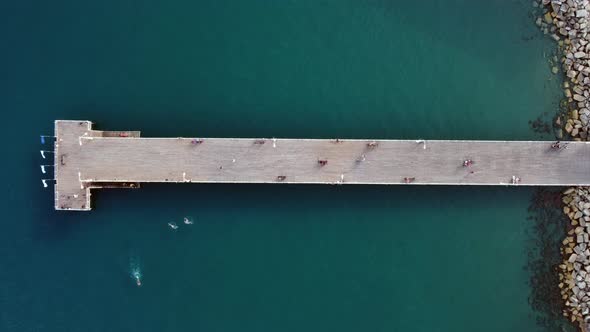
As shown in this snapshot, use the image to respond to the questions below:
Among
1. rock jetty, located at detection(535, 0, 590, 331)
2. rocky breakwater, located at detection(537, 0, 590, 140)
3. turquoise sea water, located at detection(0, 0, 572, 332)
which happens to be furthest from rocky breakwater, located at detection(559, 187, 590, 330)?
rocky breakwater, located at detection(537, 0, 590, 140)

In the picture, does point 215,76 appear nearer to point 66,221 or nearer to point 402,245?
point 66,221

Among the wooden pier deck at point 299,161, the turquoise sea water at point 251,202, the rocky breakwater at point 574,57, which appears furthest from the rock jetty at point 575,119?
the wooden pier deck at point 299,161

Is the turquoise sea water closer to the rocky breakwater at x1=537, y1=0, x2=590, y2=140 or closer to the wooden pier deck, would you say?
the wooden pier deck

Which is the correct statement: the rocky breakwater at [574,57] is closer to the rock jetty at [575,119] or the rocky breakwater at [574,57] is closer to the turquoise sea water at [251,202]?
the rock jetty at [575,119]

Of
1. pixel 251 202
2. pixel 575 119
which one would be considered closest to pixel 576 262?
pixel 575 119

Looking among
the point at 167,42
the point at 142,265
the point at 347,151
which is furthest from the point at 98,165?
the point at 347,151

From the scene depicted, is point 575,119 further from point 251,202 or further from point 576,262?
point 251,202
